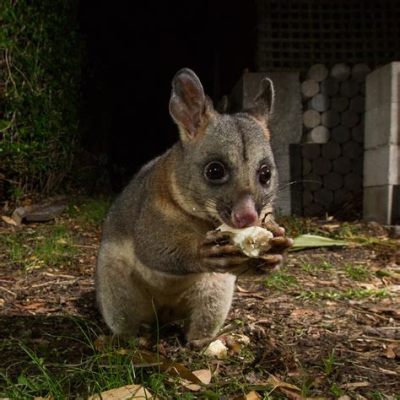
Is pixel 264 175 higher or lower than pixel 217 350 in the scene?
higher

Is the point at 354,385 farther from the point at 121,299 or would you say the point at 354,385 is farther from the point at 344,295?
the point at 344,295

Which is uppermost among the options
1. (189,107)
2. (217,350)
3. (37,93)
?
(37,93)

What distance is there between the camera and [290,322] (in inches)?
147

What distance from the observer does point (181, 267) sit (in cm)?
304

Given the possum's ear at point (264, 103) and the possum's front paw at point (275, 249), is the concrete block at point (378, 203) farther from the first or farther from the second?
the possum's front paw at point (275, 249)

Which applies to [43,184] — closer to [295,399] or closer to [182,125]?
[182,125]

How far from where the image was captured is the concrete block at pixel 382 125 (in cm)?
755

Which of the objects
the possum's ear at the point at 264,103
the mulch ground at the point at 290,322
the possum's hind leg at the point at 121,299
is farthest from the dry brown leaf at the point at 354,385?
the possum's ear at the point at 264,103

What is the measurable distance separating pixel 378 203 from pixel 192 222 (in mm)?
5264

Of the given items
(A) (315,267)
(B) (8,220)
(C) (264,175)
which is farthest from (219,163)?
(B) (8,220)

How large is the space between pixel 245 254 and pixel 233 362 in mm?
600

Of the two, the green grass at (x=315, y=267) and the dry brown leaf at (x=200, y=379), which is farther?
the green grass at (x=315, y=267)

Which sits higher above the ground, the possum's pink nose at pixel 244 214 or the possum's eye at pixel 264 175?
the possum's eye at pixel 264 175

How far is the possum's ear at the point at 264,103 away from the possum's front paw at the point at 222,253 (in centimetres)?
98
